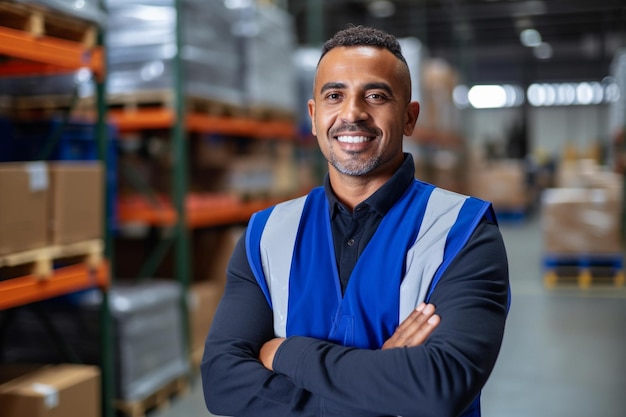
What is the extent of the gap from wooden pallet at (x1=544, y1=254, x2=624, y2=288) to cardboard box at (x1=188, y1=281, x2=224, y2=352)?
5.43 m

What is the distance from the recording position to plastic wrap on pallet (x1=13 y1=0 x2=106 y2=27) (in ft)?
12.6

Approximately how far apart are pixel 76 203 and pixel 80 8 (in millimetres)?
1168

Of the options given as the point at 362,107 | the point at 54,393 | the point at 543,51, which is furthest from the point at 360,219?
the point at 543,51

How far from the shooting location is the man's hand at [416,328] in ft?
6.21

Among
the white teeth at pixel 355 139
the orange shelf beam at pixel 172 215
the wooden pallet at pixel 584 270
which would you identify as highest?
the white teeth at pixel 355 139

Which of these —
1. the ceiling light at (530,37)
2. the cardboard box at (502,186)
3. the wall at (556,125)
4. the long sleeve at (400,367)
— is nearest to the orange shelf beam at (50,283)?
the long sleeve at (400,367)

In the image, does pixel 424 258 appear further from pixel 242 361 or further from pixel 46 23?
pixel 46 23

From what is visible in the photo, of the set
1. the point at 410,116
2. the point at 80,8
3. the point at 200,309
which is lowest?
the point at 200,309

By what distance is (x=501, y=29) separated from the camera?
21.9 m

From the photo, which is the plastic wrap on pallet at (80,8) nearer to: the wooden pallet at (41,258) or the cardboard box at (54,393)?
the wooden pallet at (41,258)

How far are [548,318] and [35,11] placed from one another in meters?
6.35

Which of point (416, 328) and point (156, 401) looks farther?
point (156, 401)

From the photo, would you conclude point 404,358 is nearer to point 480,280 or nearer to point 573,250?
point 480,280

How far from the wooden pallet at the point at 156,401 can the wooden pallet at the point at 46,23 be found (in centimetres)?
243
